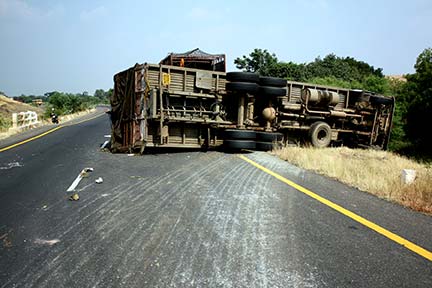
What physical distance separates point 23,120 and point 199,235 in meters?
19.6

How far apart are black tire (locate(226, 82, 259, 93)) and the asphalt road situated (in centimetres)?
459

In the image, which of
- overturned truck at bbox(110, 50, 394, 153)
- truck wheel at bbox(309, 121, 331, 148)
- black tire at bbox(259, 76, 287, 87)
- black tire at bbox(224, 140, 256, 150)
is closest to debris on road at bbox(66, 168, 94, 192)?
overturned truck at bbox(110, 50, 394, 153)

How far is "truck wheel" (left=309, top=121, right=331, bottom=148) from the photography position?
11953mm

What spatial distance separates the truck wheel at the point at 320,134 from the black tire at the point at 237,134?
2954 millimetres

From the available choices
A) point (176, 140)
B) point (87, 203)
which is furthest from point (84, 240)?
point (176, 140)

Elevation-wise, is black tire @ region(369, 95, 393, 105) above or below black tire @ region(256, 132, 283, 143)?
above

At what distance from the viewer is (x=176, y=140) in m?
10.4

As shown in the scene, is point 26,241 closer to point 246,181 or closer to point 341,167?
Answer: point 246,181

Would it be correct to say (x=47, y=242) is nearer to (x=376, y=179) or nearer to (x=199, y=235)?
(x=199, y=235)

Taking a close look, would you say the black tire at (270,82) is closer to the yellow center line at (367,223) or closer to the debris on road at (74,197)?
the yellow center line at (367,223)

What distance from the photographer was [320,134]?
41.1 ft

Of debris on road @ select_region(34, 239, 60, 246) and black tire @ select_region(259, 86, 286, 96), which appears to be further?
black tire @ select_region(259, 86, 286, 96)

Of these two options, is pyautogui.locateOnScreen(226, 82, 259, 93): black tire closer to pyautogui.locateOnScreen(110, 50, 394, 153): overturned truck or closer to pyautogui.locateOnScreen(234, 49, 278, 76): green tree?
pyautogui.locateOnScreen(110, 50, 394, 153): overturned truck

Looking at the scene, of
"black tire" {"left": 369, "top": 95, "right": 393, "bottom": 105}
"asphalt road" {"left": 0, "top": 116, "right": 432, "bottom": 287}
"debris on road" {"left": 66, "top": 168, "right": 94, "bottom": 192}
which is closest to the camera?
"asphalt road" {"left": 0, "top": 116, "right": 432, "bottom": 287}
